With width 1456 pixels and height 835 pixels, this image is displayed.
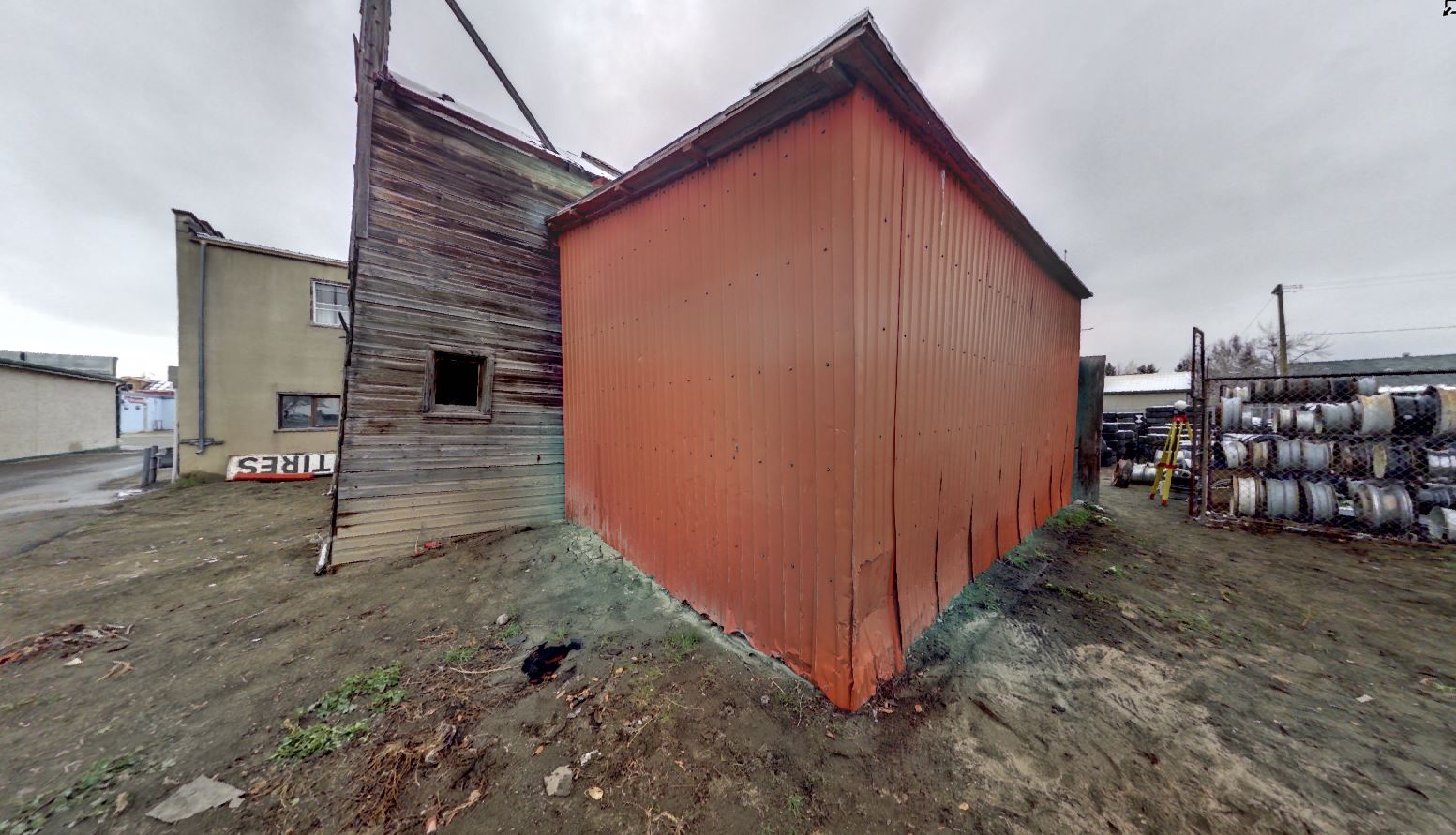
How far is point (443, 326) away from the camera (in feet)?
16.8

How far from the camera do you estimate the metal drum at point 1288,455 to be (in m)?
6.51

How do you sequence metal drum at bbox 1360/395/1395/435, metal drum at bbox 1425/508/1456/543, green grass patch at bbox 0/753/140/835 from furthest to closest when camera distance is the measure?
metal drum at bbox 1360/395/1395/435 < metal drum at bbox 1425/508/1456/543 < green grass patch at bbox 0/753/140/835

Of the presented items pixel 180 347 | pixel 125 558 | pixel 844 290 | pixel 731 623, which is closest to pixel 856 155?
pixel 844 290

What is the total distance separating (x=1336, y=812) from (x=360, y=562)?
7798 millimetres

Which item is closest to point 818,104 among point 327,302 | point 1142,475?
point 1142,475

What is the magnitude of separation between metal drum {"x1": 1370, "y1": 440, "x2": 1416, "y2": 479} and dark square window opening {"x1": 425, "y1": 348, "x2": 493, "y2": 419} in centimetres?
1306

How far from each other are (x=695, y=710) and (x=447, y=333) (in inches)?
202

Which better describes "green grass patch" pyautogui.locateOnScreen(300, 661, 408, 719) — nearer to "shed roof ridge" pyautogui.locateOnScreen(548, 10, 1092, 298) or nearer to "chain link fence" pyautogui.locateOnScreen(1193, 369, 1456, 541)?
"shed roof ridge" pyautogui.locateOnScreen(548, 10, 1092, 298)

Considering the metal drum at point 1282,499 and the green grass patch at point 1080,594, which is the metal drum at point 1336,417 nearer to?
the metal drum at point 1282,499

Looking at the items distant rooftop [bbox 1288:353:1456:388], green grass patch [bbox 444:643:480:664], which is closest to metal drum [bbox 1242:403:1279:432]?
green grass patch [bbox 444:643:480:664]

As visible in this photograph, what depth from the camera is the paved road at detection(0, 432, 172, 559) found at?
6207 millimetres

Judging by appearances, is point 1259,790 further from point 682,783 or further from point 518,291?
point 518,291

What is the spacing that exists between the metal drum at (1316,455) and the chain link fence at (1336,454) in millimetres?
15

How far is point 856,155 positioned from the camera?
8.14 feet
